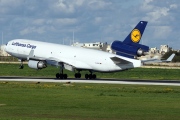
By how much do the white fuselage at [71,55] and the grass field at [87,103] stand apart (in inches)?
906

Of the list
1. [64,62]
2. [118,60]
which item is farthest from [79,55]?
[118,60]

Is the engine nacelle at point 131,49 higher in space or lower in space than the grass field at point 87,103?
higher

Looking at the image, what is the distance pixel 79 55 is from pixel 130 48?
28.2 feet

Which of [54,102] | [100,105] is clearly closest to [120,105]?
[100,105]

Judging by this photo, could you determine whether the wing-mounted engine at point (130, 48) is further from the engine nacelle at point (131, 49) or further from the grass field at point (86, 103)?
the grass field at point (86, 103)

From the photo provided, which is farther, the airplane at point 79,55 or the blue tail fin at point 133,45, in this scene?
the blue tail fin at point 133,45

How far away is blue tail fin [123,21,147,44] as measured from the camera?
318ft

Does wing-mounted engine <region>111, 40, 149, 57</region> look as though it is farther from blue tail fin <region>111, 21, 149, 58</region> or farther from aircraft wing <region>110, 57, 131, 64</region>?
aircraft wing <region>110, 57, 131, 64</region>

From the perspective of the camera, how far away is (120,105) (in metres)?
47.2

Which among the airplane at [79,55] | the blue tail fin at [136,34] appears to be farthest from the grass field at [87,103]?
the blue tail fin at [136,34]

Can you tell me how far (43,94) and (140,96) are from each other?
8798mm

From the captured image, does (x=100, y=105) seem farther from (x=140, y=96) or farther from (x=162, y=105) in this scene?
(x=140, y=96)

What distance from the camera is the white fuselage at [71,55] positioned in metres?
88.4

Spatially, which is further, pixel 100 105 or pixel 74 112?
pixel 100 105
